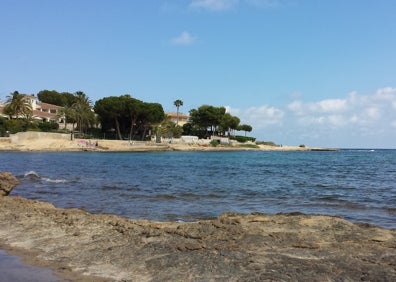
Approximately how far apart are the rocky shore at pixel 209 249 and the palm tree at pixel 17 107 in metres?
Result: 96.5

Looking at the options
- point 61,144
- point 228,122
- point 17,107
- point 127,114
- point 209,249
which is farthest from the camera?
point 228,122

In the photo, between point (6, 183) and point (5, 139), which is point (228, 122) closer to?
point (5, 139)

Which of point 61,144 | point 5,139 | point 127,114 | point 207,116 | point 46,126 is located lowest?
point 61,144

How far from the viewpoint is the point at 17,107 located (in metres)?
100

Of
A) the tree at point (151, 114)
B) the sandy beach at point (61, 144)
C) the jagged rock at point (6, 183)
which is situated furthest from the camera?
the tree at point (151, 114)

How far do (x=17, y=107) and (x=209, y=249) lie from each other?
102429 mm

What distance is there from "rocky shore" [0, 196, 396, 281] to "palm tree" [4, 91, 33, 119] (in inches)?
3801

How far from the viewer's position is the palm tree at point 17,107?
99625mm

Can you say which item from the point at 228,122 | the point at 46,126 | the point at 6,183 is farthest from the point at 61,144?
the point at 6,183

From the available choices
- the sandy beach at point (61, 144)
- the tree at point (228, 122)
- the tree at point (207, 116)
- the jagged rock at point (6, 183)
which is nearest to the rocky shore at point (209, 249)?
the jagged rock at point (6, 183)

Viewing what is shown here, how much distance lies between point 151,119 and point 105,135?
49.7ft

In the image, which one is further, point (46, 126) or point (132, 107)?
point (132, 107)

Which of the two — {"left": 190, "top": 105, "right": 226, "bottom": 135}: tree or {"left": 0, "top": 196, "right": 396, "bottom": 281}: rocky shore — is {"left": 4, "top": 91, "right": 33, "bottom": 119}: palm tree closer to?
{"left": 190, "top": 105, "right": 226, "bottom": 135}: tree

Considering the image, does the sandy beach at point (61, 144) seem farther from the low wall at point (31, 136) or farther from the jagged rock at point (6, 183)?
the jagged rock at point (6, 183)
